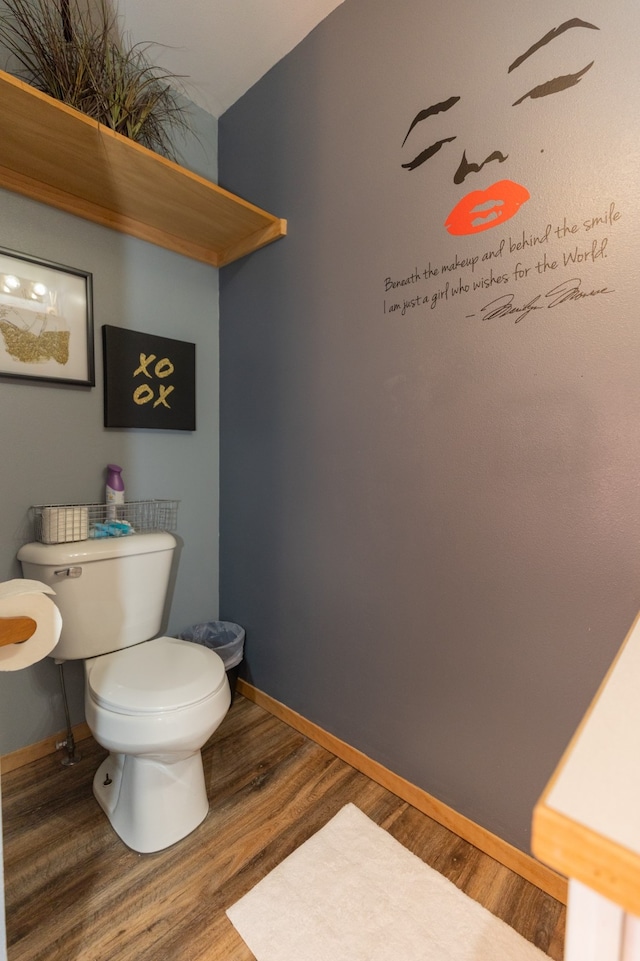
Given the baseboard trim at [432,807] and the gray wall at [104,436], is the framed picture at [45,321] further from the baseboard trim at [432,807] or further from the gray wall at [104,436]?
the baseboard trim at [432,807]

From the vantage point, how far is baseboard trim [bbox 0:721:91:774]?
1442mm

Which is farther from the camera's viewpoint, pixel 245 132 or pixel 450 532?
pixel 245 132

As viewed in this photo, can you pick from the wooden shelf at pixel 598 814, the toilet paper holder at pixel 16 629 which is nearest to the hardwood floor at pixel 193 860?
the toilet paper holder at pixel 16 629

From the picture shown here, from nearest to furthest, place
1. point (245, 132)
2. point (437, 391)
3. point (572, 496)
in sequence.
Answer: point (572, 496) < point (437, 391) < point (245, 132)

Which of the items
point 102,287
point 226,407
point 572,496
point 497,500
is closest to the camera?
point 572,496

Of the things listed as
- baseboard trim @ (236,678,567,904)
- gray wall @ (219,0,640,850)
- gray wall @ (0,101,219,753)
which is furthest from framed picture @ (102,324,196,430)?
baseboard trim @ (236,678,567,904)

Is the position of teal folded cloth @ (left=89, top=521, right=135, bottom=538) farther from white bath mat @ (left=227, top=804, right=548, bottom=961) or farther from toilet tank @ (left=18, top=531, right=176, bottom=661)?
white bath mat @ (left=227, top=804, right=548, bottom=961)

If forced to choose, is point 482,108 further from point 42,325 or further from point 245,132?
point 42,325

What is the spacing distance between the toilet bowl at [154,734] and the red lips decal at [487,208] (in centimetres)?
144

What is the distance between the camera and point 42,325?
1.43 m

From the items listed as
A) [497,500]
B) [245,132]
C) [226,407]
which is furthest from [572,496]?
[245,132]

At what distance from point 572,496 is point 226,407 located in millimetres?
1409

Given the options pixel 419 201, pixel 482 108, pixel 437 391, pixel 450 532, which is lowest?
pixel 450 532

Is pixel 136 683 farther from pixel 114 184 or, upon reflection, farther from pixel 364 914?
pixel 114 184
